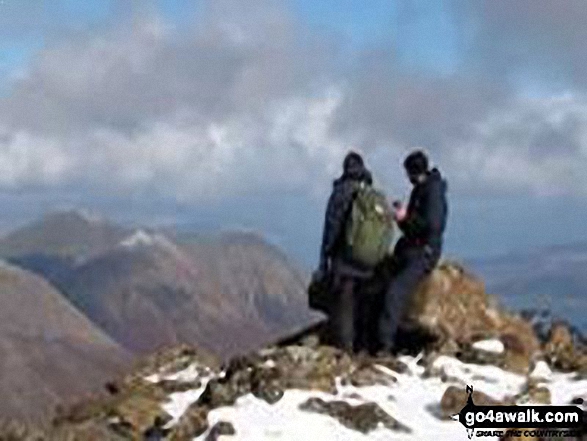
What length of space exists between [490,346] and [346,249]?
→ 3.75m

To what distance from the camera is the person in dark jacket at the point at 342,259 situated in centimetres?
2388

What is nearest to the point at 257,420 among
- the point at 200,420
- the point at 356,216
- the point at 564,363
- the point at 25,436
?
the point at 200,420

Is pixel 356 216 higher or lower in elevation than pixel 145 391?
higher

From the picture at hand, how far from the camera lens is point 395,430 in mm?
19734

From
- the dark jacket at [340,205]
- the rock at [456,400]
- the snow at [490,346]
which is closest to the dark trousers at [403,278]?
the dark jacket at [340,205]

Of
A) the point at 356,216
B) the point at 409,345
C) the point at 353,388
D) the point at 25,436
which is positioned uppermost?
the point at 356,216

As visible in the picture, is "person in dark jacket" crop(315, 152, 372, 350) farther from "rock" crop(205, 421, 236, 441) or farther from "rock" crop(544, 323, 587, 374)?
"rock" crop(205, 421, 236, 441)

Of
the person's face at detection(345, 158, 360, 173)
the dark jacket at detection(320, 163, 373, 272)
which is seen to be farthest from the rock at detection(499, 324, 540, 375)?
the person's face at detection(345, 158, 360, 173)

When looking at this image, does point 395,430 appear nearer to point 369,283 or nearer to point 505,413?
point 505,413

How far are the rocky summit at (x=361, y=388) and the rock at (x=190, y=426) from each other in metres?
0.02

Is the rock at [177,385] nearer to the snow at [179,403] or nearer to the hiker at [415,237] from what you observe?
the snow at [179,403]

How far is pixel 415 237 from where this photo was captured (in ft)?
78.8

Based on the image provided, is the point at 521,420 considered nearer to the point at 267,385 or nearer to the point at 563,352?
the point at 267,385

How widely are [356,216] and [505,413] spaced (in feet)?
19.7
